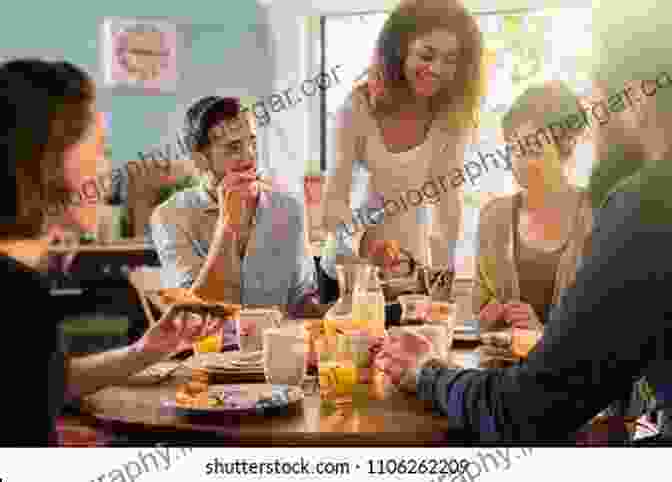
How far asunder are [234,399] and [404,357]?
0.24 meters

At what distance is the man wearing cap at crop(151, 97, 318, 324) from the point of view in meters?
1.44

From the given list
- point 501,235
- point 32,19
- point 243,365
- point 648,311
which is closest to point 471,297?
point 501,235

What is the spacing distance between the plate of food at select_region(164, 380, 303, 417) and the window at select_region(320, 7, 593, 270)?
50 cm

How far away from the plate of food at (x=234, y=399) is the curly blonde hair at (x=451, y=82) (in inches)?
23.5

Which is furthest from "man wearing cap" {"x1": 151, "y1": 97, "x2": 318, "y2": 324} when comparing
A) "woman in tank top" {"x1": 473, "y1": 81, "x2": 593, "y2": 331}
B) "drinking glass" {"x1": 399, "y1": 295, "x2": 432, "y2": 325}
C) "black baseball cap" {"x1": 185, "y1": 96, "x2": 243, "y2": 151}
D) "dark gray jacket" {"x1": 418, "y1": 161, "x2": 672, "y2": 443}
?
"dark gray jacket" {"x1": 418, "y1": 161, "x2": 672, "y2": 443}

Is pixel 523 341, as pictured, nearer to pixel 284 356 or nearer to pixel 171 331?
pixel 284 356

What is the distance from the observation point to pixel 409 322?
1.31m

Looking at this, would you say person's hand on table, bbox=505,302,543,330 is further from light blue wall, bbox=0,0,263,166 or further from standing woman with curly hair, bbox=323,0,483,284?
light blue wall, bbox=0,0,263,166

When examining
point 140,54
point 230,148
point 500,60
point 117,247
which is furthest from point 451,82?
point 117,247

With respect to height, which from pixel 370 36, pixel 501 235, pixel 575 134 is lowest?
pixel 501 235

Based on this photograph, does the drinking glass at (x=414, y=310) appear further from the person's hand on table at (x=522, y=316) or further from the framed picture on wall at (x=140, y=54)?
the framed picture on wall at (x=140, y=54)

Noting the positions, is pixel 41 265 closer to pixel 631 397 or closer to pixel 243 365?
pixel 243 365

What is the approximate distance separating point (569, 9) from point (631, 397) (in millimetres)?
610

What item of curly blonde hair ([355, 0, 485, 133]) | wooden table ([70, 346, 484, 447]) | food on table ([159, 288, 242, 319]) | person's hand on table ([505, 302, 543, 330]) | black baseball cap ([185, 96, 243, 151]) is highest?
curly blonde hair ([355, 0, 485, 133])
